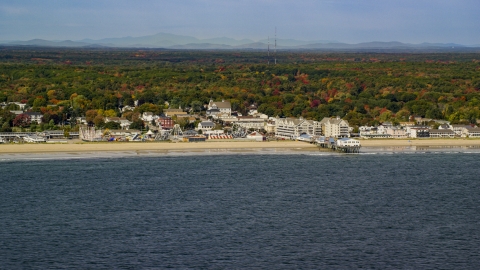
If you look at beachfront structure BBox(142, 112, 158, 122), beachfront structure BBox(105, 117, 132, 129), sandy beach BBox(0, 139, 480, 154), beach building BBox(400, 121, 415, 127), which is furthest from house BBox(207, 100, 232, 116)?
beach building BBox(400, 121, 415, 127)

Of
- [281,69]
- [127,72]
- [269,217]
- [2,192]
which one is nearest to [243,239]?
[269,217]

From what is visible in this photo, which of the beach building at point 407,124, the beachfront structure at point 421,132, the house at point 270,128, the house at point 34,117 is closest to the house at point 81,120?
the house at point 34,117

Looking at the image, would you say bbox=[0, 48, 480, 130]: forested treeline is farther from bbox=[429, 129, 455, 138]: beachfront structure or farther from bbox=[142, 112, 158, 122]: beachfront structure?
bbox=[429, 129, 455, 138]: beachfront structure

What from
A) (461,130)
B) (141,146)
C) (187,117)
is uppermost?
(187,117)

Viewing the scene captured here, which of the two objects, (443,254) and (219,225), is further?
(219,225)

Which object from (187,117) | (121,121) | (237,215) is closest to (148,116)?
(187,117)

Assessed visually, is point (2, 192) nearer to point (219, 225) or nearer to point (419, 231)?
point (219, 225)

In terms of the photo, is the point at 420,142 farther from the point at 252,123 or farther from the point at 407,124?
the point at 252,123
